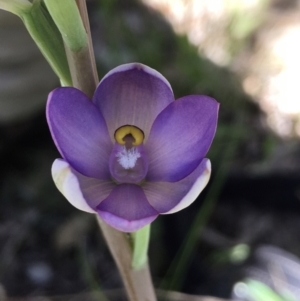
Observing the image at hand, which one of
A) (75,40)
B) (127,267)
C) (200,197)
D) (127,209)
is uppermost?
(75,40)

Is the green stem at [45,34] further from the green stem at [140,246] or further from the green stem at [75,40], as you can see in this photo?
the green stem at [140,246]

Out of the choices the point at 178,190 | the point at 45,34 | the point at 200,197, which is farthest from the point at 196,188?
the point at 200,197

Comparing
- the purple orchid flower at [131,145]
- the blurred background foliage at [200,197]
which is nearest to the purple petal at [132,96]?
the purple orchid flower at [131,145]

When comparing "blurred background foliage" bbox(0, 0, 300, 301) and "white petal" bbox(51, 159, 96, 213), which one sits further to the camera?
"blurred background foliage" bbox(0, 0, 300, 301)

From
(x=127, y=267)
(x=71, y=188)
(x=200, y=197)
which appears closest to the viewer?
(x=71, y=188)

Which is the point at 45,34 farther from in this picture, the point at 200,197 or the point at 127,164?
the point at 200,197

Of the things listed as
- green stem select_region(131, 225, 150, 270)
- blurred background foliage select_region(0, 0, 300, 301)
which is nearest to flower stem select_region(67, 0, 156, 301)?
green stem select_region(131, 225, 150, 270)

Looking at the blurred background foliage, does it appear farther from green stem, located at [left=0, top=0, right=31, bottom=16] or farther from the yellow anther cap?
green stem, located at [left=0, top=0, right=31, bottom=16]
